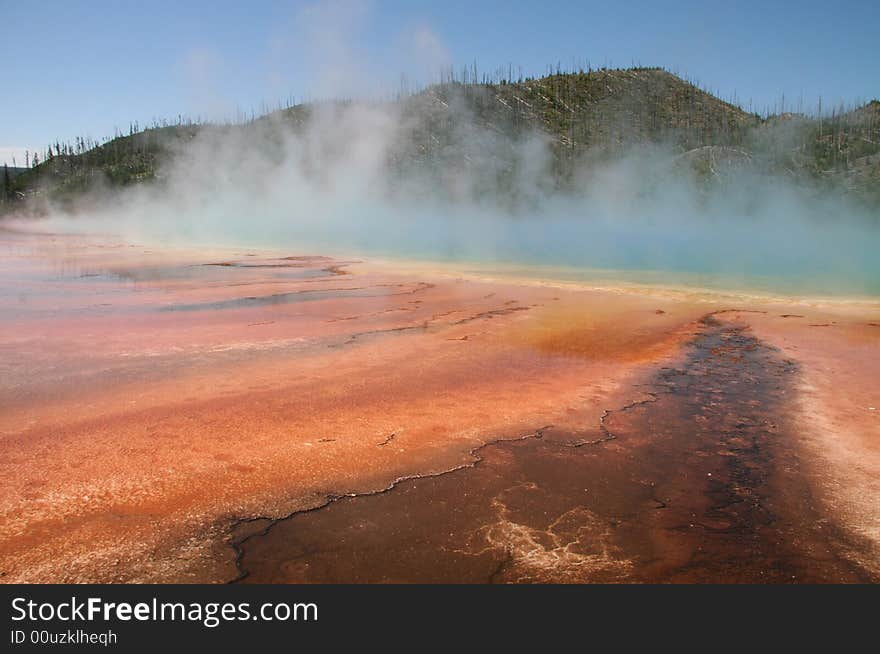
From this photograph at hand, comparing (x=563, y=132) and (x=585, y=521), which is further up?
(x=563, y=132)

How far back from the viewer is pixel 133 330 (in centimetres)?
766

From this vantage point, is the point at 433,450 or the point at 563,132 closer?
the point at 433,450

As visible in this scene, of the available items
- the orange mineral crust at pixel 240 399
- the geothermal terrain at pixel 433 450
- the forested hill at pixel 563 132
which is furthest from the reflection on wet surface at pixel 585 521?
the forested hill at pixel 563 132

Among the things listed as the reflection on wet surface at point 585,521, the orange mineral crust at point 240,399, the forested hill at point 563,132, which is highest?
the forested hill at point 563,132

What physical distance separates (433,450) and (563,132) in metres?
86.6

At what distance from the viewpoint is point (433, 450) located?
13.4 ft

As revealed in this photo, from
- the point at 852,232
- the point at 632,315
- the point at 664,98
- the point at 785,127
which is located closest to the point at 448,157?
the point at 664,98

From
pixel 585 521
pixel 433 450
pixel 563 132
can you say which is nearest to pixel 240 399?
pixel 433 450

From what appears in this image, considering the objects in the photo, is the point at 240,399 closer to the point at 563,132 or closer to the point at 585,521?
the point at 585,521

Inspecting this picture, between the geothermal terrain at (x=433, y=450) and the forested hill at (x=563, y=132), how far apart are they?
68.8m

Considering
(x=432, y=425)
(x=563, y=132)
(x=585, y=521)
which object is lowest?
(x=585, y=521)

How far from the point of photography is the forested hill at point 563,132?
7025 centimetres

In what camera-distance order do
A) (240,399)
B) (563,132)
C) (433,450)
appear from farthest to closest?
(563,132)
(240,399)
(433,450)

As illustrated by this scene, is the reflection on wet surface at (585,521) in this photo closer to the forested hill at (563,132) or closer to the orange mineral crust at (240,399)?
the orange mineral crust at (240,399)
